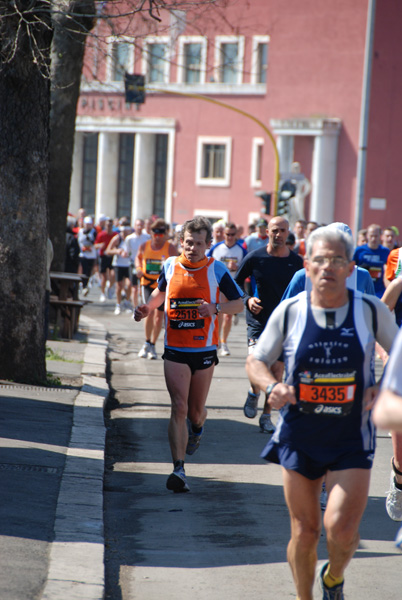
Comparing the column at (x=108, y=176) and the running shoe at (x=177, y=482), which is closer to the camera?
the running shoe at (x=177, y=482)

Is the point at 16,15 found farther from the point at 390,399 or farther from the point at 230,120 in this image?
the point at 230,120

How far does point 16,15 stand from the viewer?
10328 mm

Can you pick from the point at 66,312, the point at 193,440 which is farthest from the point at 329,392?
the point at 66,312

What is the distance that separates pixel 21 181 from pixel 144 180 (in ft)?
184

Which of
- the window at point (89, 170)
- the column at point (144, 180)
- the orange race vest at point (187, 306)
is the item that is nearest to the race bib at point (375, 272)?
the orange race vest at point (187, 306)

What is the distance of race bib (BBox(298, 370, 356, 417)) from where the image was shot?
14.4 feet

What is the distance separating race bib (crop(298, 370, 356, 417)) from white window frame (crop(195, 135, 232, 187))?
54.0 m

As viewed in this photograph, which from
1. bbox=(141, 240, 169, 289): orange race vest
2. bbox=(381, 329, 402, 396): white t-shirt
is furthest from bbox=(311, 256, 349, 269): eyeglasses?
bbox=(141, 240, 169, 289): orange race vest

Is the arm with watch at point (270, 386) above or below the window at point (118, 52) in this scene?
below

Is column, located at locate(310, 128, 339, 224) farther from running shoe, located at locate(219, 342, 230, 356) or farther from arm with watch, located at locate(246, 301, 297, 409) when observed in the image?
arm with watch, located at locate(246, 301, 297, 409)

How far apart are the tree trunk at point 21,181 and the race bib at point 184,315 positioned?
3.43 m

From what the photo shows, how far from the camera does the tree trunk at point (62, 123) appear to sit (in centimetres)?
1595

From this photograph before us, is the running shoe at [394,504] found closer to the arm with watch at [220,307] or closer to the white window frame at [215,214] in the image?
the arm with watch at [220,307]

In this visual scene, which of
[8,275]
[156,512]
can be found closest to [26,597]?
[156,512]
